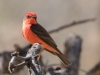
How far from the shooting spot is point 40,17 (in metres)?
7.96

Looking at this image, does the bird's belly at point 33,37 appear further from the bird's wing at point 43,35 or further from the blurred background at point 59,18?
the blurred background at point 59,18

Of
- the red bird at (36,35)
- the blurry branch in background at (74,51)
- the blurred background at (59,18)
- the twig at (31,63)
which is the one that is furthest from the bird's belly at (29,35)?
the blurred background at (59,18)

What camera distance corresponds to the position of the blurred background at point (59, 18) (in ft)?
24.8

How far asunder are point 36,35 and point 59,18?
14.6 feet

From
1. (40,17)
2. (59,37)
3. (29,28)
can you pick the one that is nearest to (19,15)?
(40,17)

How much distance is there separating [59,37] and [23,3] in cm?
138

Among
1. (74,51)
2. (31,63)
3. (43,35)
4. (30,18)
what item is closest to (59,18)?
(74,51)

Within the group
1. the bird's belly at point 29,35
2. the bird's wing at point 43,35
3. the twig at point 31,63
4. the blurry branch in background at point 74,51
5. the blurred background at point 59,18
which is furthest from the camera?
the blurred background at point 59,18

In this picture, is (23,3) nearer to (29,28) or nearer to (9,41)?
(9,41)

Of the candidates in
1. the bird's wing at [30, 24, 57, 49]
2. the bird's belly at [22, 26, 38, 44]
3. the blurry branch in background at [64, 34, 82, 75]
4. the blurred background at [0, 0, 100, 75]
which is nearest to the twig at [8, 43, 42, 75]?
the bird's belly at [22, 26, 38, 44]

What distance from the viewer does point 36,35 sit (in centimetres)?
391

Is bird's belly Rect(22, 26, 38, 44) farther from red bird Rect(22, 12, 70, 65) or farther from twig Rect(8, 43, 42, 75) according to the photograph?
twig Rect(8, 43, 42, 75)

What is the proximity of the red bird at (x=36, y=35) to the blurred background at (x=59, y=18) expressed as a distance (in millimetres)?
3328

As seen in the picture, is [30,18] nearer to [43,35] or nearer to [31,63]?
[43,35]
